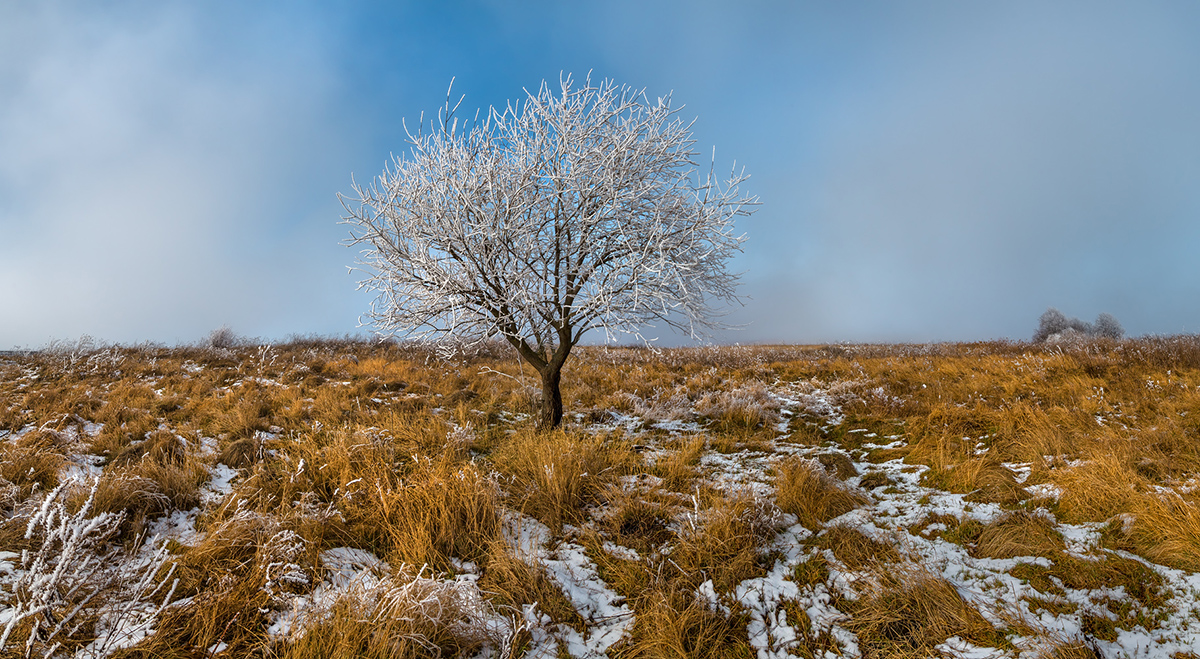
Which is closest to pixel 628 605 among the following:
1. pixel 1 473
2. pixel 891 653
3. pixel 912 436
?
pixel 891 653

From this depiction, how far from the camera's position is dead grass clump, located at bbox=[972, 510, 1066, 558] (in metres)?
3.71

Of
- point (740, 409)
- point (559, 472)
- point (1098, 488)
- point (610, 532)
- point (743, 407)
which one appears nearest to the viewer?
point (610, 532)

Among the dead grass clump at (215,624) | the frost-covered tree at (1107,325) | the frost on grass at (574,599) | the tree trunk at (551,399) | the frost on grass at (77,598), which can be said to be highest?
the frost-covered tree at (1107,325)

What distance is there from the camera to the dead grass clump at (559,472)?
4.70 meters

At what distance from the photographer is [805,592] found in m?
3.40

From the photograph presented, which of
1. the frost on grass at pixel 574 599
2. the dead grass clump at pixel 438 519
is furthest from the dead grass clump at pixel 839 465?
the dead grass clump at pixel 438 519

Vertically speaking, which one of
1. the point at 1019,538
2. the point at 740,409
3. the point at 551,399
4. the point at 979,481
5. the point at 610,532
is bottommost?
the point at 610,532

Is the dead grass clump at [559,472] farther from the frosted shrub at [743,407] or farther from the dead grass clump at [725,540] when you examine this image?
the frosted shrub at [743,407]

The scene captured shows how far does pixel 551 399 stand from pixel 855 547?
474 cm

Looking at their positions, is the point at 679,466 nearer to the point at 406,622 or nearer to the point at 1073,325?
the point at 406,622

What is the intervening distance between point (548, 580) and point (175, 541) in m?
3.26

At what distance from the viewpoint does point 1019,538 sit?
153 inches

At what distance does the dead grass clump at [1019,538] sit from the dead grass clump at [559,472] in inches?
130

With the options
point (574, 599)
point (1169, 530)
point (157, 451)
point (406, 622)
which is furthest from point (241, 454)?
point (1169, 530)
